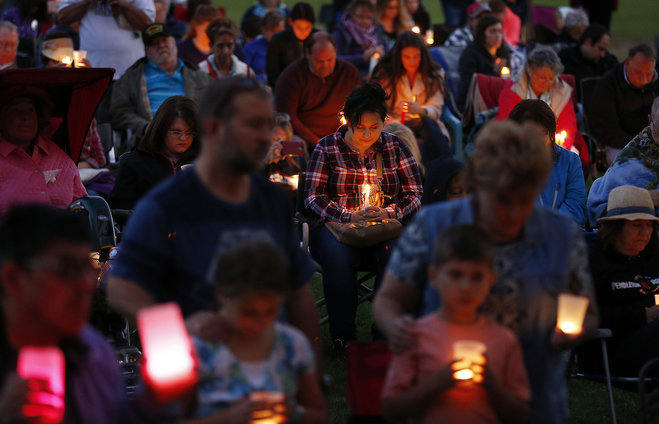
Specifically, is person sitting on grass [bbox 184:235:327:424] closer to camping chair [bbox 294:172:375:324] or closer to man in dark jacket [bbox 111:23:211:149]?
camping chair [bbox 294:172:375:324]

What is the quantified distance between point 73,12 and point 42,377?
804 cm

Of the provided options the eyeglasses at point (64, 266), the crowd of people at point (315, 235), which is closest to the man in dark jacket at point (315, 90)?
the crowd of people at point (315, 235)

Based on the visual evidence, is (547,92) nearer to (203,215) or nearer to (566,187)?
(566,187)

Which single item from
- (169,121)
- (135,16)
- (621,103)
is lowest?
(169,121)

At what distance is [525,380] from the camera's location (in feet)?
10.4

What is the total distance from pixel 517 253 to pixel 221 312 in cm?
99

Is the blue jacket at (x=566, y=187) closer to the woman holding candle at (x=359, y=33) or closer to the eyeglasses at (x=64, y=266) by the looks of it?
the eyeglasses at (x=64, y=266)

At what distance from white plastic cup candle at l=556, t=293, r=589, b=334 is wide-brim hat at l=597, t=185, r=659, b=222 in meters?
2.05

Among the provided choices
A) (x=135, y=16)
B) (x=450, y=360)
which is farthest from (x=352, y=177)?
(x=135, y=16)

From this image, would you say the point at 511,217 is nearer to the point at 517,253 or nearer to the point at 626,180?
the point at 517,253

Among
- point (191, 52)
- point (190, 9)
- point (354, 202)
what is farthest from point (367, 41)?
point (354, 202)

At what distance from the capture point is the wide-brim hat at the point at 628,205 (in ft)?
16.9

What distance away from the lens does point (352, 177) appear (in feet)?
21.1

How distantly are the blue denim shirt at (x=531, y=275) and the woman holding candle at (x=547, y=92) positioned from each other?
5.80m
